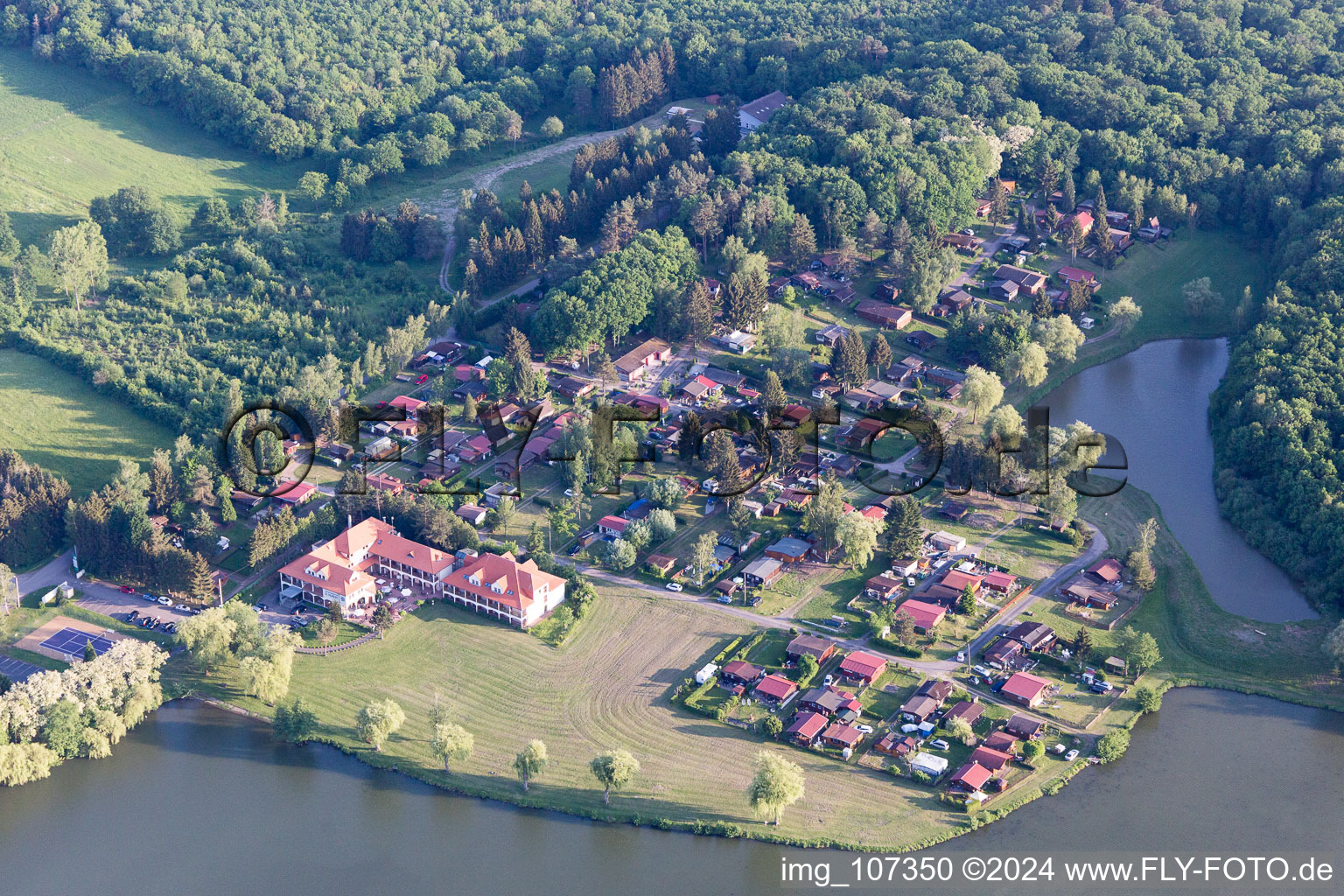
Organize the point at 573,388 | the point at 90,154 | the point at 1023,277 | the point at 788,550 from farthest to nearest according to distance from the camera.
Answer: the point at 90,154
the point at 1023,277
the point at 573,388
the point at 788,550

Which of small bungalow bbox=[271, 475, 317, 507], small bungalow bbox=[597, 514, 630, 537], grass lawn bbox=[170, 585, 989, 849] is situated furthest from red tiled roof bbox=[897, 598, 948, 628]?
small bungalow bbox=[271, 475, 317, 507]

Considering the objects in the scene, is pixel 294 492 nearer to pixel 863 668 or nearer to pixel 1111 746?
pixel 863 668

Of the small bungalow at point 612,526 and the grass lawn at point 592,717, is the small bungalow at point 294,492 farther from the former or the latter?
the small bungalow at point 612,526

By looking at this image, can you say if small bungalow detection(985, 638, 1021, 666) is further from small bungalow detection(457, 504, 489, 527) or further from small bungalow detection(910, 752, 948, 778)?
small bungalow detection(457, 504, 489, 527)

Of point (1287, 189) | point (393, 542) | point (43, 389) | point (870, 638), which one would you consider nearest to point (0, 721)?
point (393, 542)

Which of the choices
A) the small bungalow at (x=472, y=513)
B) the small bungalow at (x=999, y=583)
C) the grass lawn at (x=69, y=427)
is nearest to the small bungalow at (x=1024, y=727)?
the small bungalow at (x=999, y=583)

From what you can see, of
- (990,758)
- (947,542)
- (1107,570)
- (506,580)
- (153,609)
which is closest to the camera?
(990,758)

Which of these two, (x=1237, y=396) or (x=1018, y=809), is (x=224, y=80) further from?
(x=1018, y=809)

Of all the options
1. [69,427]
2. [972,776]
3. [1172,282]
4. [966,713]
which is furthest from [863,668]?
[1172,282]
